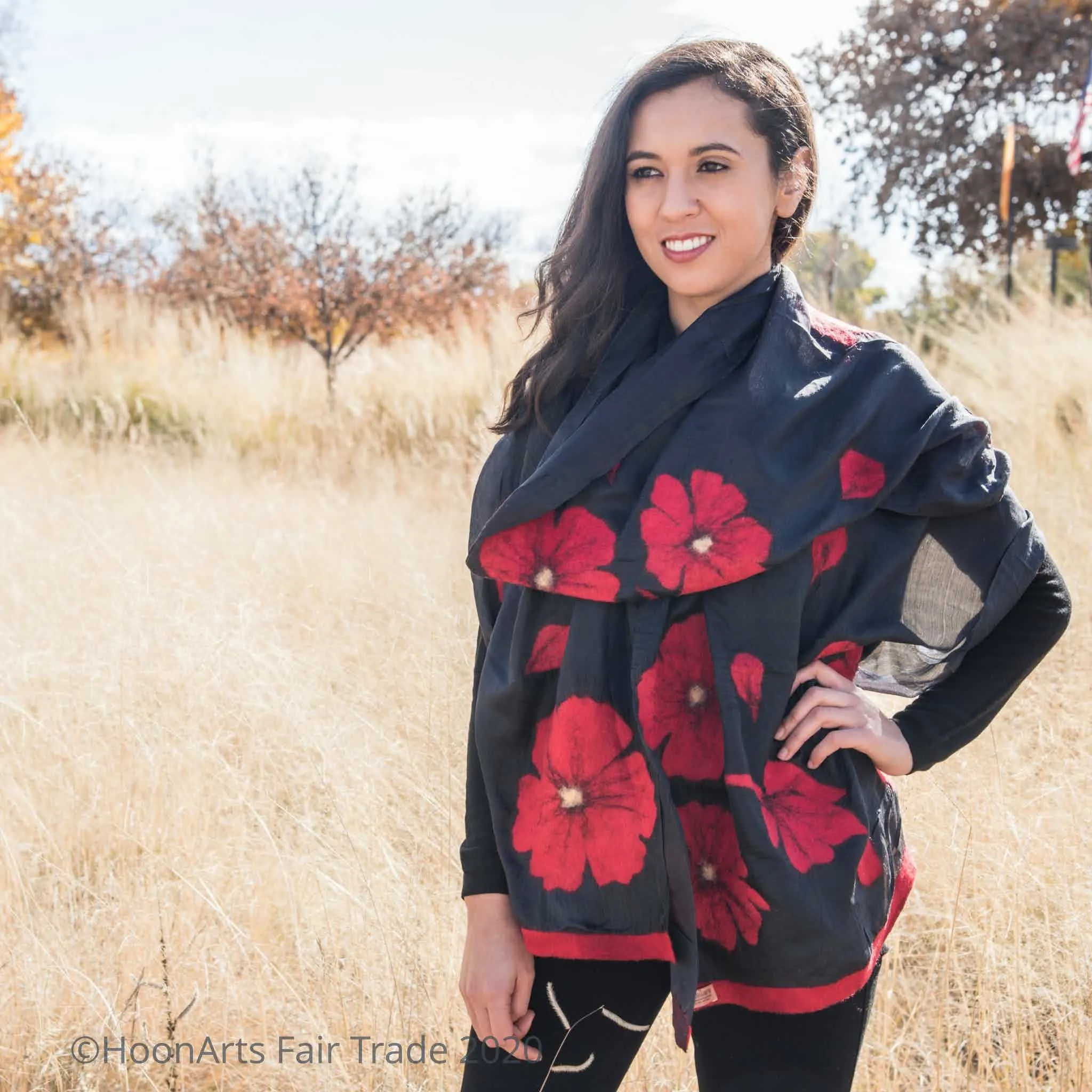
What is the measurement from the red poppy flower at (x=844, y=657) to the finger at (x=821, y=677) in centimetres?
2

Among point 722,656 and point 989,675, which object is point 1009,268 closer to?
point 989,675

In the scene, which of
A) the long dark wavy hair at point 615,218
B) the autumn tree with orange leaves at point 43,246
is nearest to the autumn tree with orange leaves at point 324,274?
the autumn tree with orange leaves at point 43,246

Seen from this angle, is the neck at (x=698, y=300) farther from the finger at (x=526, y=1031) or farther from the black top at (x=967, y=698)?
the finger at (x=526, y=1031)

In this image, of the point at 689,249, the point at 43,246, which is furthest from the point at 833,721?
the point at 43,246

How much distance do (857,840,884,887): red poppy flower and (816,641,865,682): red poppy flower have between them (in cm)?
20

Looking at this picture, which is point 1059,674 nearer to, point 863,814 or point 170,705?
point 863,814

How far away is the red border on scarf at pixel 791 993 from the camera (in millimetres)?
1221

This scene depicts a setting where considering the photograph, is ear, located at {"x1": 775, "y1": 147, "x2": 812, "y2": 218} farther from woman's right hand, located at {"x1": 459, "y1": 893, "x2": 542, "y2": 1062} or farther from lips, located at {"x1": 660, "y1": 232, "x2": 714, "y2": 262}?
woman's right hand, located at {"x1": 459, "y1": 893, "x2": 542, "y2": 1062}

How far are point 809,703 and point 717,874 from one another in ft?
0.75

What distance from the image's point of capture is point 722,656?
1228 mm

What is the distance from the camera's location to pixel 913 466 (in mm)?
1294

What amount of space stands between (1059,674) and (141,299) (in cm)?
968

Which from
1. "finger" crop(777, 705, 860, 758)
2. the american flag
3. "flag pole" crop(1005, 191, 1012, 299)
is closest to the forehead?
"finger" crop(777, 705, 860, 758)

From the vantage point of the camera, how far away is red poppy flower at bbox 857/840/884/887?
126 cm
